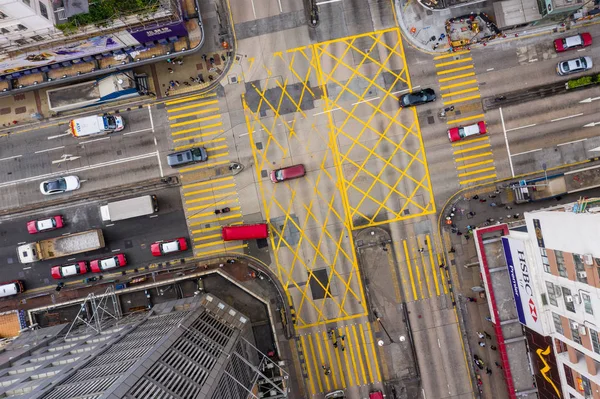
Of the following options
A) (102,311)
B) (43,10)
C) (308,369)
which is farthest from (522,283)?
(43,10)

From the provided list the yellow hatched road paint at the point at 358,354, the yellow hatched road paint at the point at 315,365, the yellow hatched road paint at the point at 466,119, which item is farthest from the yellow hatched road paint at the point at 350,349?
the yellow hatched road paint at the point at 466,119

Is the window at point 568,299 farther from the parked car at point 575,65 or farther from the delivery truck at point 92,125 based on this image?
the delivery truck at point 92,125

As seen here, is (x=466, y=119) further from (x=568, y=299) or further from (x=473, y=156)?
(x=568, y=299)

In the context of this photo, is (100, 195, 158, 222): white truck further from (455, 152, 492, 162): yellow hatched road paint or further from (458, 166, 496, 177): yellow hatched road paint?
(458, 166, 496, 177): yellow hatched road paint

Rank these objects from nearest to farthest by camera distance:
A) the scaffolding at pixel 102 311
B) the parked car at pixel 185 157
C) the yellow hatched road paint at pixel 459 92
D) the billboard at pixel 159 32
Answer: the billboard at pixel 159 32
the scaffolding at pixel 102 311
the parked car at pixel 185 157
the yellow hatched road paint at pixel 459 92

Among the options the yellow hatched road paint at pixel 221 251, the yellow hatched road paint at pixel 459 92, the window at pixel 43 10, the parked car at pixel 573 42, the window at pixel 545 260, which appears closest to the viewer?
the window at pixel 545 260

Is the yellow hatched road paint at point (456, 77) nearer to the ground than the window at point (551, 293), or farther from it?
farther from it

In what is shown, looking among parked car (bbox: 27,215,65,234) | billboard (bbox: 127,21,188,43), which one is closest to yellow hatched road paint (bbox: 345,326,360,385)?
parked car (bbox: 27,215,65,234)
